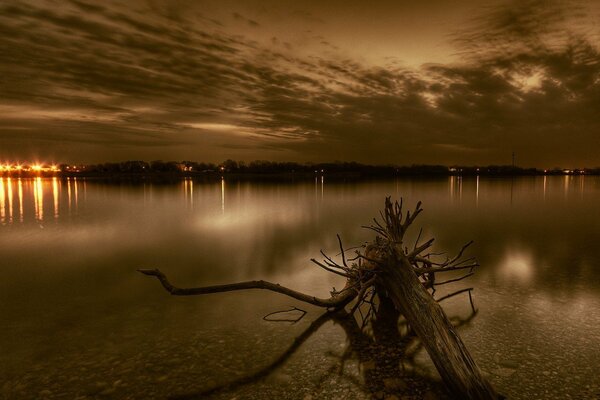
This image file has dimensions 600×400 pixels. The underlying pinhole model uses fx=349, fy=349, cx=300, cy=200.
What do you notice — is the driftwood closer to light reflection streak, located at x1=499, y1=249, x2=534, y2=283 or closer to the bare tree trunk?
the bare tree trunk

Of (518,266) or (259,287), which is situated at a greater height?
(259,287)

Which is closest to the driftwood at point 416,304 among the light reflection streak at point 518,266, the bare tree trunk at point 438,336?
the bare tree trunk at point 438,336

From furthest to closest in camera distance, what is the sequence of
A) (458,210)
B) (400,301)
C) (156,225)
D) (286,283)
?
(458,210) < (156,225) < (286,283) < (400,301)

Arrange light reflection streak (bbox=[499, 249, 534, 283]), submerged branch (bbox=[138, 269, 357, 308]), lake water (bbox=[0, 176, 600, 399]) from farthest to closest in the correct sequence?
light reflection streak (bbox=[499, 249, 534, 283]) → submerged branch (bbox=[138, 269, 357, 308]) → lake water (bbox=[0, 176, 600, 399])

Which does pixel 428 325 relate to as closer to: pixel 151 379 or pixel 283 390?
pixel 283 390

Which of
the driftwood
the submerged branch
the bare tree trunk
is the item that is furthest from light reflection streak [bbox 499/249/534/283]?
the submerged branch

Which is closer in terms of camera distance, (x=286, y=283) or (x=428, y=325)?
(x=428, y=325)

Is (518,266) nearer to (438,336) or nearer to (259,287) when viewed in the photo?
(438,336)

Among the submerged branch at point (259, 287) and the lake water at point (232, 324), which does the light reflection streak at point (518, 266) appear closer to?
the lake water at point (232, 324)

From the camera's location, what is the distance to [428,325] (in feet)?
19.8

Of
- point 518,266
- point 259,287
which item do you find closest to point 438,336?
point 259,287

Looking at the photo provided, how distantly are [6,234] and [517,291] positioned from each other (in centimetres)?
2791

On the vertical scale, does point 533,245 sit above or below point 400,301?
below

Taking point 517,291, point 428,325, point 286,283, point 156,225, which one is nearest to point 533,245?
point 517,291
